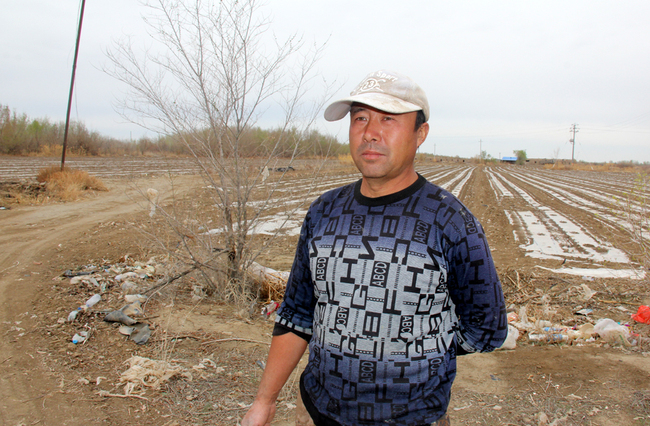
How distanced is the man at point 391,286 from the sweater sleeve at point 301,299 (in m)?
0.05

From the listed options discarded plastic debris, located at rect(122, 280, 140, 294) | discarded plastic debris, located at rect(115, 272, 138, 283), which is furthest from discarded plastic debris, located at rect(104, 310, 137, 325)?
discarded plastic debris, located at rect(115, 272, 138, 283)

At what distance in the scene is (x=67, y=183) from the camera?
13680 millimetres

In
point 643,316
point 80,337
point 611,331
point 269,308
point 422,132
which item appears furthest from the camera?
point 269,308

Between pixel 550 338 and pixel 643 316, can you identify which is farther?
pixel 643 316

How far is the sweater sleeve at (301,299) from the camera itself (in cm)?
156

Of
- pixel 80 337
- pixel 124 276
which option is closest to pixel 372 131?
pixel 80 337

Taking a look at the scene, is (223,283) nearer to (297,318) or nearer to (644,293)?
(297,318)

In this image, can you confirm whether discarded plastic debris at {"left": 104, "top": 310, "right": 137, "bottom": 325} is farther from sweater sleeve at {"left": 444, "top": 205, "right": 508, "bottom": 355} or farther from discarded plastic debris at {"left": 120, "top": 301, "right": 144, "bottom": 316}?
sweater sleeve at {"left": 444, "top": 205, "right": 508, "bottom": 355}

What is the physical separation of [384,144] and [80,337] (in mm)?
4130

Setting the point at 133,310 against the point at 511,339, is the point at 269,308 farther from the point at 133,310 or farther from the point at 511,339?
the point at 511,339

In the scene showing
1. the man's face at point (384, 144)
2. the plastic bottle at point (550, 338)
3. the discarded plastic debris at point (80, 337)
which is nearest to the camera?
the man's face at point (384, 144)

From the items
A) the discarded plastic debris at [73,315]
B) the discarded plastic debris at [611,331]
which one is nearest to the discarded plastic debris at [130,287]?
the discarded plastic debris at [73,315]

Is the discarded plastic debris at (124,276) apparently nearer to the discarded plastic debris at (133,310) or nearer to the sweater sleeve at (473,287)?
the discarded plastic debris at (133,310)

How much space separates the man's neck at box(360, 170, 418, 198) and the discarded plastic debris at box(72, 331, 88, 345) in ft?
13.0
